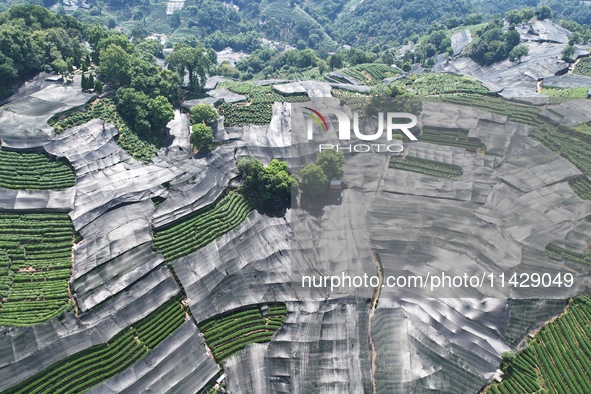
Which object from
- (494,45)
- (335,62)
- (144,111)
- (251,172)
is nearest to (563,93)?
(494,45)

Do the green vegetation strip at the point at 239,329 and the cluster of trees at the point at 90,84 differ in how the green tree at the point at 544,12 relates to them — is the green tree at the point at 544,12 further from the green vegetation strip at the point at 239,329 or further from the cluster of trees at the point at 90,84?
the green vegetation strip at the point at 239,329

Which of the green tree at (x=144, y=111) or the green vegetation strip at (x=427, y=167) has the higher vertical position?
the green tree at (x=144, y=111)

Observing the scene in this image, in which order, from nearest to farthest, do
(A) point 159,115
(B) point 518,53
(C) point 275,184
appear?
(C) point 275,184 → (A) point 159,115 → (B) point 518,53

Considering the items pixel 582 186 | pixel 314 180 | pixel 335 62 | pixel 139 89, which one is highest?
pixel 139 89

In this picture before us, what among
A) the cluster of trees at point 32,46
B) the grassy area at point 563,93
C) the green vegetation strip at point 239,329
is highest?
the cluster of trees at point 32,46

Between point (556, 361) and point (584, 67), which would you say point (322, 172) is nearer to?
point (556, 361)

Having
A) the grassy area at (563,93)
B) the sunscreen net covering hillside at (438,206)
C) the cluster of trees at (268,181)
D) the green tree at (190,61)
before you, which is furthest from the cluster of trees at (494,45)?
the cluster of trees at (268,181)

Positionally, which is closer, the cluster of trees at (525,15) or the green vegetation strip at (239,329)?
the green vegetation strip at (239,329)

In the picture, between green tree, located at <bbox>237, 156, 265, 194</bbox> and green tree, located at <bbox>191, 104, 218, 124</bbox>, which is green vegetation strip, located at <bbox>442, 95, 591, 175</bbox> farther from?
green tree, located at <bbox>191, 104, 218, 124</bbox>
